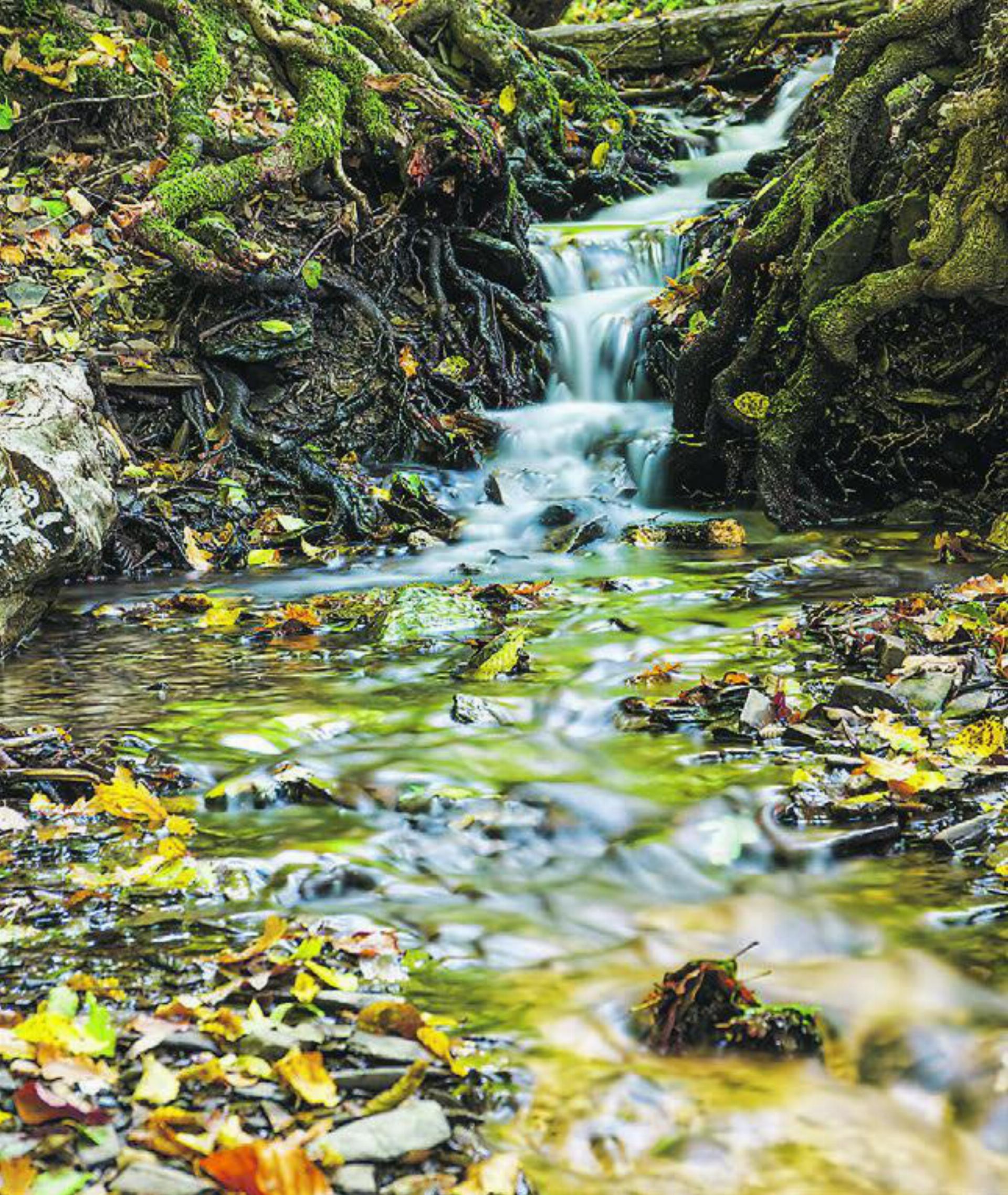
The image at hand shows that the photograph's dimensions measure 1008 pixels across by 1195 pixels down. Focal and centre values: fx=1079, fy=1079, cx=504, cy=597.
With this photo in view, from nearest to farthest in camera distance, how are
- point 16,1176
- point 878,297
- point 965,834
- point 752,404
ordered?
point 16,1176
point 965,834
point 878,297
point 752,404

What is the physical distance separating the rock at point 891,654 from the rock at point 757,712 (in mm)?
489

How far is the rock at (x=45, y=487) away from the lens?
4.51 meters

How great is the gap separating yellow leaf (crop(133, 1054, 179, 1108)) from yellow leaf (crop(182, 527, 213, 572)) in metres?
4.83

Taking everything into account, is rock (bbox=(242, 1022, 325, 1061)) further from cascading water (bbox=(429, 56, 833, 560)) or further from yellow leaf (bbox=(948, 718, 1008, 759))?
cascading water (bbox=(429, 56, 833, 560))

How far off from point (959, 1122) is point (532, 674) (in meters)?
2.44

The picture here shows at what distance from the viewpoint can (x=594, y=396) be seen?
28.2 feet

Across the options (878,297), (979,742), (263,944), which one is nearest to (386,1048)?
(263,944)

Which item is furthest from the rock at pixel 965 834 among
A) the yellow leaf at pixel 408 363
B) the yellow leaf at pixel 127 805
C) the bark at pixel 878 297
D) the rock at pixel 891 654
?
the yellow leaf at pixel 408 363

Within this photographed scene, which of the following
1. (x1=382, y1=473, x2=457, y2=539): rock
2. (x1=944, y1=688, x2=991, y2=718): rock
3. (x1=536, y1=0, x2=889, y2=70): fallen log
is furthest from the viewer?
(x1=536, y1=0, x2=889, y2=70): fallen log

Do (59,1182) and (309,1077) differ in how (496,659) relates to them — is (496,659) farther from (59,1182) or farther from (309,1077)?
(59,1182)

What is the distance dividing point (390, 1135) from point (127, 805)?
1.40 m

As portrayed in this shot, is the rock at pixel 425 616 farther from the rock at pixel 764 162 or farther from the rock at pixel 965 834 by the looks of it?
the rock at pixel 764 162

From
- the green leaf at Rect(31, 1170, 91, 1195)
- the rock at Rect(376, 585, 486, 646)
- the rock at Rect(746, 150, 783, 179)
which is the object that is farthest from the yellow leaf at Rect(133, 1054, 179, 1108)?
the rock at Rect(746, 150, 783, 179)

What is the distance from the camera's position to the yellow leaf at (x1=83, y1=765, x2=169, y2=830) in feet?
8.79
